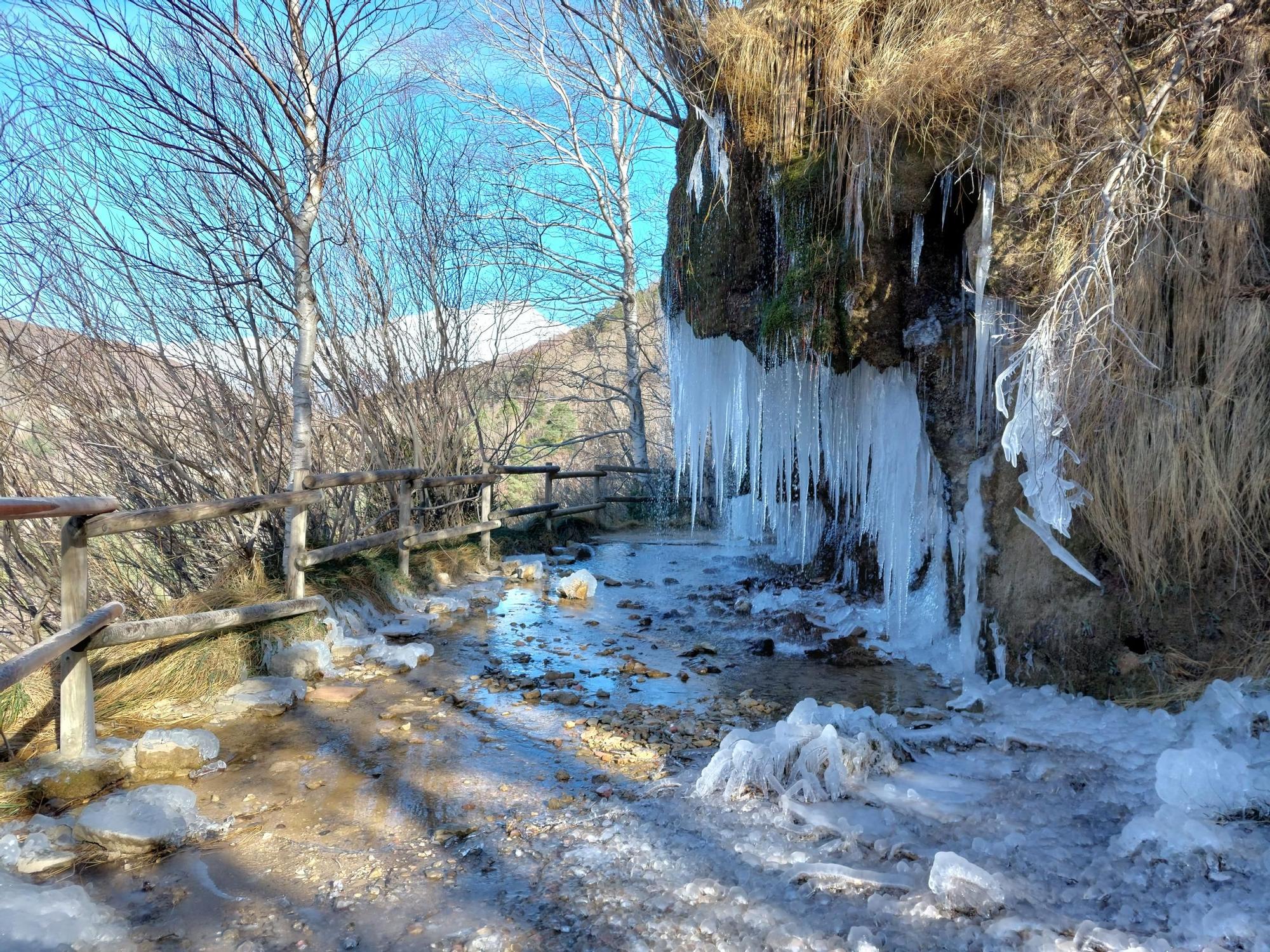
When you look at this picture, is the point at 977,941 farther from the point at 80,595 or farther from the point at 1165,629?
the point at 80,595

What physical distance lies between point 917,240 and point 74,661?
4.80 meters

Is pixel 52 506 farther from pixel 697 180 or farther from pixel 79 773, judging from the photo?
pixel 697 180

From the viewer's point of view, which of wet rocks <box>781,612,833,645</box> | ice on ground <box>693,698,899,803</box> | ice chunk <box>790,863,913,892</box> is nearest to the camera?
ice chunk <box>790,863,913,892</box>

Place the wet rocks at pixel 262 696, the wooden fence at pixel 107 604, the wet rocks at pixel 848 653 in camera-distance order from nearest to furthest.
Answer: the wooden fence at pixel 107 604 < the wet rocks at pixel 262 696 < the wet rocks at pixel 848 653

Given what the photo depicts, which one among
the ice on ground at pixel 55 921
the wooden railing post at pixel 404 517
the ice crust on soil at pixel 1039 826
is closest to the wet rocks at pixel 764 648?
the ice crust on soil at pixel 1039 826

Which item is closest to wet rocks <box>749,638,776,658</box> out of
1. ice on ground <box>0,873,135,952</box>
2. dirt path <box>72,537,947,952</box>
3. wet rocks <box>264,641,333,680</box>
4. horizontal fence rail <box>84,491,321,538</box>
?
dirt path <box>72,537,947,952</box>

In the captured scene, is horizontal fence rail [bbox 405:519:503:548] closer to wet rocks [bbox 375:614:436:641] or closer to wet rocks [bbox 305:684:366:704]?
wet rocks [bbox 375:614:436:641]

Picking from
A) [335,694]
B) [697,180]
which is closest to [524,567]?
[335,694]

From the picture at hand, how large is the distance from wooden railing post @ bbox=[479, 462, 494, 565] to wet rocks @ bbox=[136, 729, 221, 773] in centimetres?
493

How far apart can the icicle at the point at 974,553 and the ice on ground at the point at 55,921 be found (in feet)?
13.5

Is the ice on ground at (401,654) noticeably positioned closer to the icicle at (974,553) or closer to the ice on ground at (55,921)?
the ice on ground at (55,921)

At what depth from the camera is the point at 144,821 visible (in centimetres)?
251

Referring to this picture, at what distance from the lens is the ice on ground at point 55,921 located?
6.26 ft

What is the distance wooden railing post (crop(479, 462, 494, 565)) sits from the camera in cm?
814
